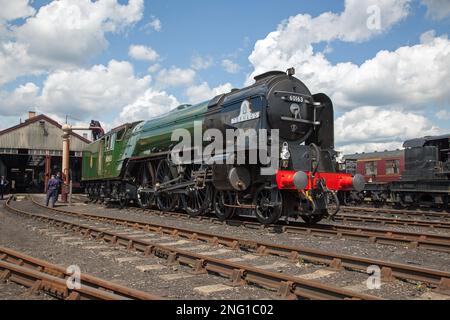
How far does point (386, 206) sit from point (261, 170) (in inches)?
530

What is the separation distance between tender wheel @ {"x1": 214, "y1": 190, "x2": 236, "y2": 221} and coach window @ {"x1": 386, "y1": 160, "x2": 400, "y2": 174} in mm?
16800

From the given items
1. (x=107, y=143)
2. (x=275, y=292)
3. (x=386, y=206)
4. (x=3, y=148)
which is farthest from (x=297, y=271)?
(x=3, y=148)

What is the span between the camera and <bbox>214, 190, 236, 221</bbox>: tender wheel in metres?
11.9

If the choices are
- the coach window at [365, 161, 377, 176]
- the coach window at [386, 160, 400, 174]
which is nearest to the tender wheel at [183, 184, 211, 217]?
the coach window at [386, 160, 400, 174]

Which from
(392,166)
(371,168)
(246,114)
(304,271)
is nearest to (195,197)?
(246,114)

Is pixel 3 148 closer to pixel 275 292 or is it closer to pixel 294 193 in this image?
pixel 294 193

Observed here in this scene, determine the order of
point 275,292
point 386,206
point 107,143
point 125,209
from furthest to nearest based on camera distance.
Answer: point 386,206 < point 107,143 < point 125,209 < point 275,292

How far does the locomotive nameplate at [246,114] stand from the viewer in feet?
36.1

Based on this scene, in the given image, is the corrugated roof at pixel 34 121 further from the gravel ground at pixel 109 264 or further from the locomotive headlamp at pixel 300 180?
the locomotive headlamp at pixel 300 180

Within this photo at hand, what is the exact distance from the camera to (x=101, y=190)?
68.8ft

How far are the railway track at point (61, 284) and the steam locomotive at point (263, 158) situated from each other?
18.3 ft

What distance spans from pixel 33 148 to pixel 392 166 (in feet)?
102

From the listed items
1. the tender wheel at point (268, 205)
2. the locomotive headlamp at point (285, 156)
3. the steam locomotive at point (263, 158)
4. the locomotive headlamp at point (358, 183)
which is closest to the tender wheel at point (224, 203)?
the steam locomotive at point (263, 158)

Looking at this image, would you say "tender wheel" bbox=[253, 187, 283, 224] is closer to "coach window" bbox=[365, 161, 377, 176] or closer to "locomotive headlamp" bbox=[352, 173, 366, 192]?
"locomotive headlamp" bbox=[352, 173, 366, 192]
